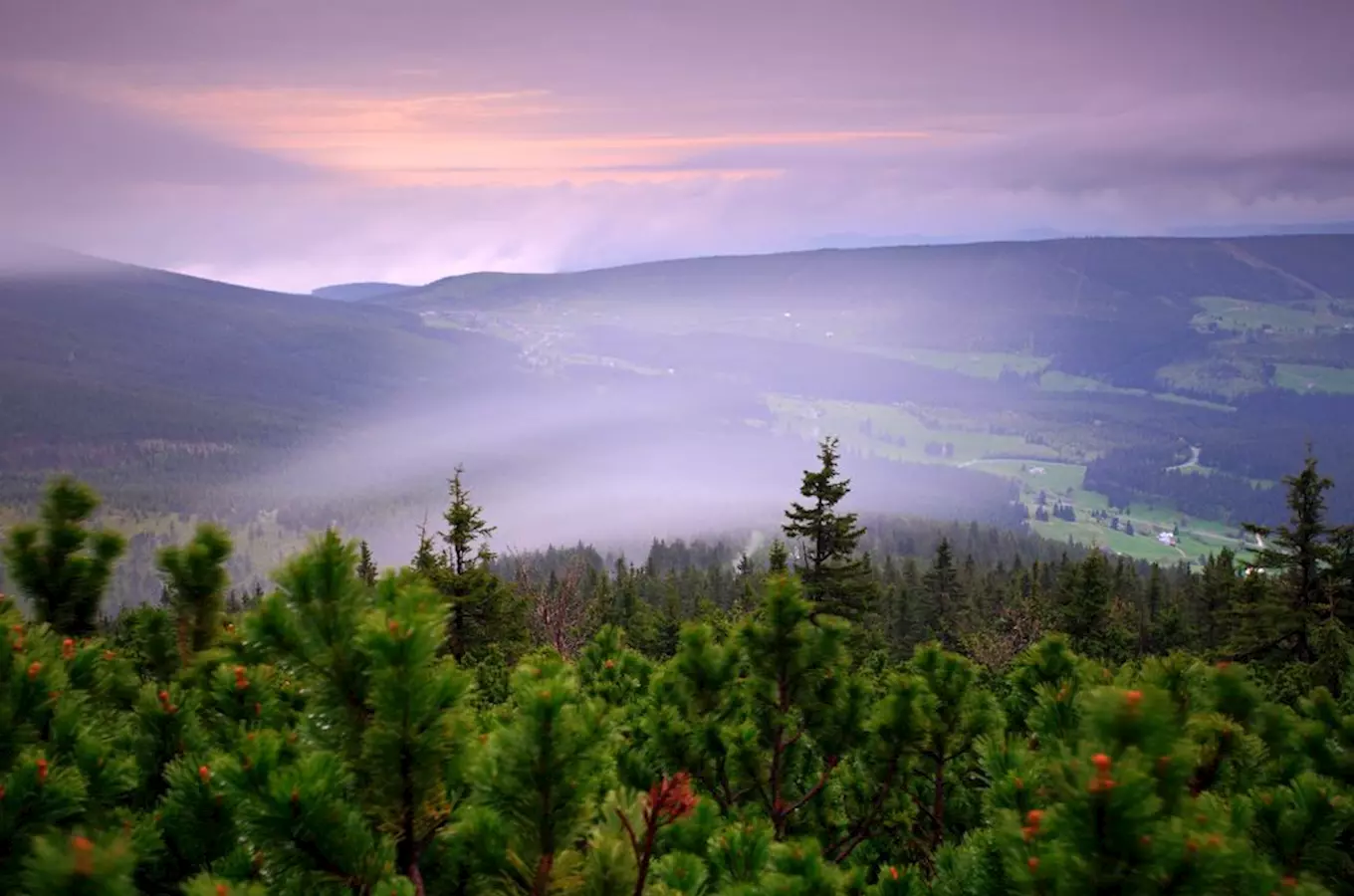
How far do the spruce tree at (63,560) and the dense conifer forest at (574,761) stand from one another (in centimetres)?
2

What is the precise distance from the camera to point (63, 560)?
626 cm

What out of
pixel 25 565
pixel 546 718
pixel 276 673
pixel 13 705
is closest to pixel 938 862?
pixel 546 718

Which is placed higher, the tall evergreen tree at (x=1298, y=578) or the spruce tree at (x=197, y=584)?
the spruce tree at (x=197, y=584)

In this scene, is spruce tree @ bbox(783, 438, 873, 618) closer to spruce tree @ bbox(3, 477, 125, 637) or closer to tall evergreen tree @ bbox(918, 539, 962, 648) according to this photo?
spruce tree @ bbox(3, 477, 125, 637)

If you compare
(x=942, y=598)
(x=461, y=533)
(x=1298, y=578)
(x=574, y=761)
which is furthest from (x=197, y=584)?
(x=942, y=598)

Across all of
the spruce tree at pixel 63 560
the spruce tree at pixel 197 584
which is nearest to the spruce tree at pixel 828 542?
the spruce tree at pixel 197 584

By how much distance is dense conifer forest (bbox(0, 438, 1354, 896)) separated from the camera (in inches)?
102

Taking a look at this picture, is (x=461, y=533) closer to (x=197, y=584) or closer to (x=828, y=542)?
(x=828, y=542)

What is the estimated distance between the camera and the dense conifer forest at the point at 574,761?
2600mm

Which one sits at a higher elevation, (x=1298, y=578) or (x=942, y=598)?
(x=1298, y=578)

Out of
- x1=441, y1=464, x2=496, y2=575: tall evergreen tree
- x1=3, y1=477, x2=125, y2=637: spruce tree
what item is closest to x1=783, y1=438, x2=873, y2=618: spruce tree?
x1=441, y1=464, x2=496, y2=575: tall evergreen tree

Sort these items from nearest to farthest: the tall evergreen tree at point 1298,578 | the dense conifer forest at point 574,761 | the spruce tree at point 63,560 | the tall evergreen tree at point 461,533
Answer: the dense conifer forest at point 574,761 → the spruce tree at point 63,560 → the tall evergreen tree at point 1298,578 → the tall evergreen tree at point 461,533

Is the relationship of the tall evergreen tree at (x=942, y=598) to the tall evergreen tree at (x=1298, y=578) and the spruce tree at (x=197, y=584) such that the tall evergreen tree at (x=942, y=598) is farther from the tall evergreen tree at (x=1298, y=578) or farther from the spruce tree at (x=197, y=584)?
the spruce tree at (x=197, y=584)

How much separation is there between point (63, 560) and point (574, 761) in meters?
5.51
